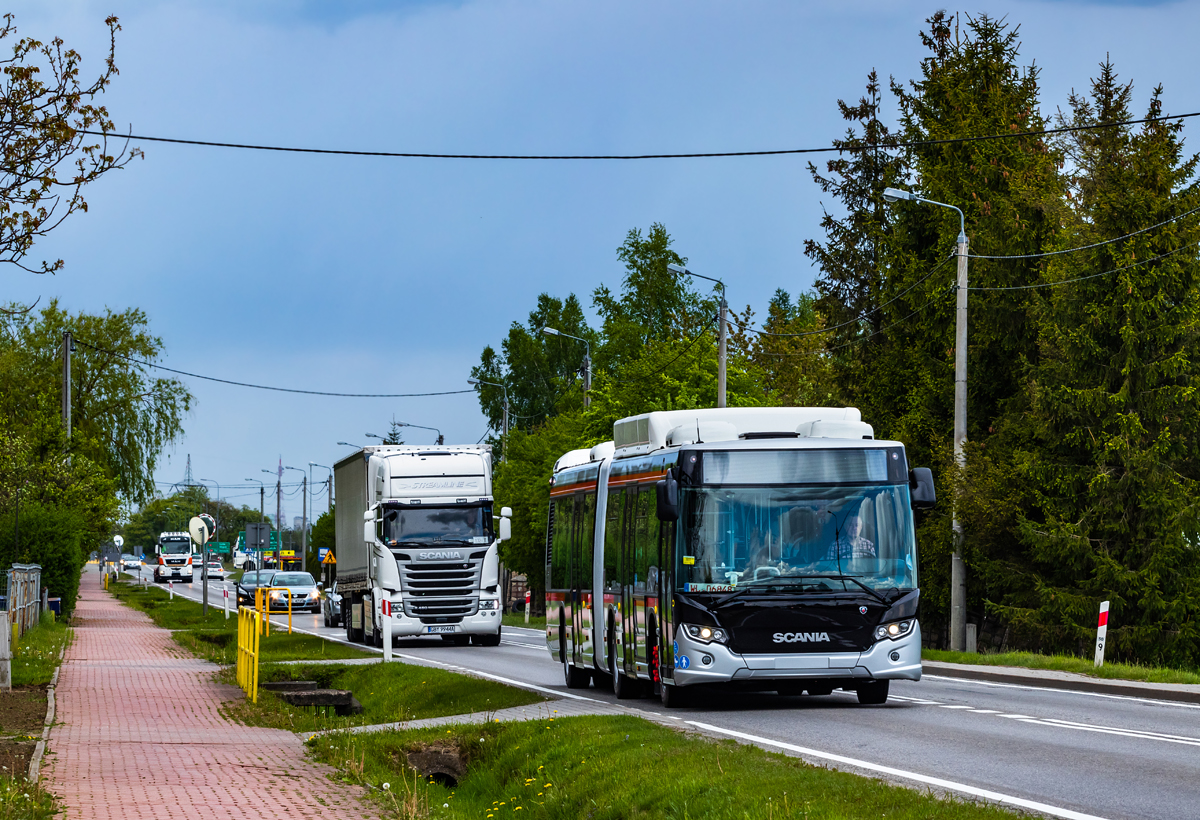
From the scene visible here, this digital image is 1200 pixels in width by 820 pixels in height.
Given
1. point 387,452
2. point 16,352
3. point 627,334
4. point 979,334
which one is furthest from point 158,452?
point 979,334

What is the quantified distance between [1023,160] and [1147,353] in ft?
32.3

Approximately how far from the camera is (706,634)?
637 inches

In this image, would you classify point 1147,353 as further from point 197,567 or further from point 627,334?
point 197,567

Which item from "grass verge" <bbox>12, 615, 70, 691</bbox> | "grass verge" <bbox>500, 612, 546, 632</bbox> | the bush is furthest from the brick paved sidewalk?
"grass verge" <bbox>500, 612, 546, 632</bbox>

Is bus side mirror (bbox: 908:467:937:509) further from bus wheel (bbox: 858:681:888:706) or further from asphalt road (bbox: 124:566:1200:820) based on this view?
bus wheel (bbox: 858:681:888:706)

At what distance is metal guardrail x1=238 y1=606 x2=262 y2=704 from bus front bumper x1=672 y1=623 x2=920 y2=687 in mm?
6626

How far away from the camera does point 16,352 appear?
6047cm

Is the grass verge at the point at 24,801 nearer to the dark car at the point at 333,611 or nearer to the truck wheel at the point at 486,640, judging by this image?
the truck wheel at the point at 486,640

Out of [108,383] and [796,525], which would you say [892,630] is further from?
[108,383]

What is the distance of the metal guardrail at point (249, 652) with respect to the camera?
20.7 metres

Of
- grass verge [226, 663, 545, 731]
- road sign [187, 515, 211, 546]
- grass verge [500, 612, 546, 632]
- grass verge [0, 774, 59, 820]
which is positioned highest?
road sign [187, 515, 211, 546]

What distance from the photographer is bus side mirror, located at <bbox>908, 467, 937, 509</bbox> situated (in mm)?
16281

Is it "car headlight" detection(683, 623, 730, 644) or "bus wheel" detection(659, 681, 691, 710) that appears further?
"bus wheel" detection(659, 681, 691, 710)

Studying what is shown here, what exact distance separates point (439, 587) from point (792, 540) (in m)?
18.0
